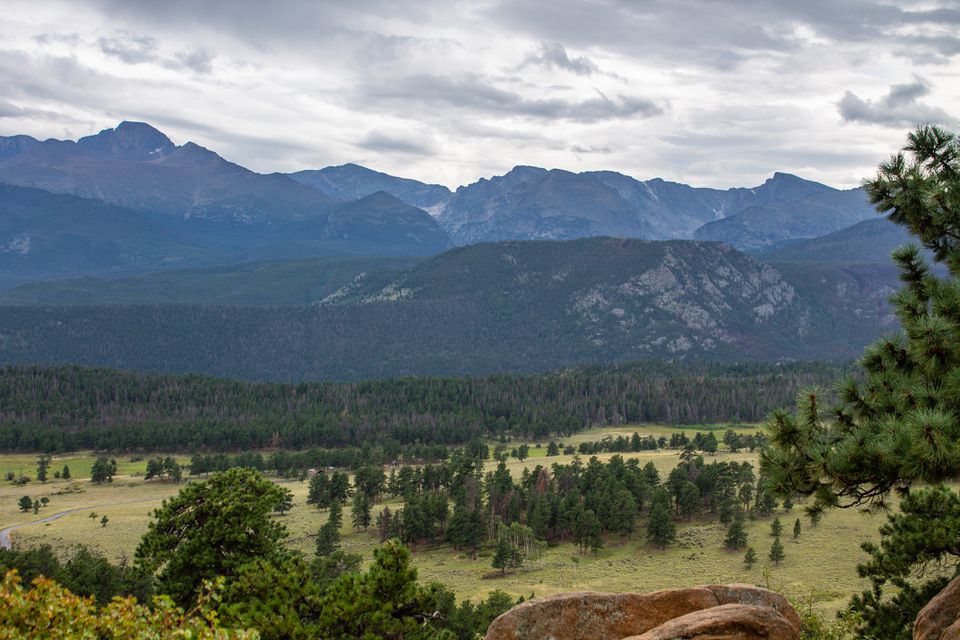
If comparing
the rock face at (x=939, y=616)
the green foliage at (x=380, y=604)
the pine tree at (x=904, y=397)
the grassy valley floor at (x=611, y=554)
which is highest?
the pine tree at (x=904, y=397)

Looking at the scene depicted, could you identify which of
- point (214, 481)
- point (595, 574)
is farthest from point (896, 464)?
point (595, 574)

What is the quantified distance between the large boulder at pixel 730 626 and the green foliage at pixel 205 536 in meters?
18.9

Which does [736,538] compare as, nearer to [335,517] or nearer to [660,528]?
[660,528]

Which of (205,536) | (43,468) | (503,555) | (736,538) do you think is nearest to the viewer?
(205,536)

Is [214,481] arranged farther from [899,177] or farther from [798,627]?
[899,177]

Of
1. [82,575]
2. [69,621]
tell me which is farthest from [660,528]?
[69,621]

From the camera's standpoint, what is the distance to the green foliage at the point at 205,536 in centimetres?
3284

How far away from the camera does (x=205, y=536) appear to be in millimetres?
33344

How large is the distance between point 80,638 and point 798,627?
1977cm

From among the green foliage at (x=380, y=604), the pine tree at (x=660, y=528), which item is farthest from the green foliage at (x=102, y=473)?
the green foliage at (x=380, y=604)

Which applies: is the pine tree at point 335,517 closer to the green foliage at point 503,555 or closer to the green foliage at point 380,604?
the green foliage at point 503,555

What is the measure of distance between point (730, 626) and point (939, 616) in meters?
6.29

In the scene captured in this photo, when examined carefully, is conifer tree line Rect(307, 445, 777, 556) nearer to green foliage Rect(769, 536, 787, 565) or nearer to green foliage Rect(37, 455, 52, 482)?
green foliage Rect(769, 536, 787, 565)

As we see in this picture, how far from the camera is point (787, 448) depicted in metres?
21.1
